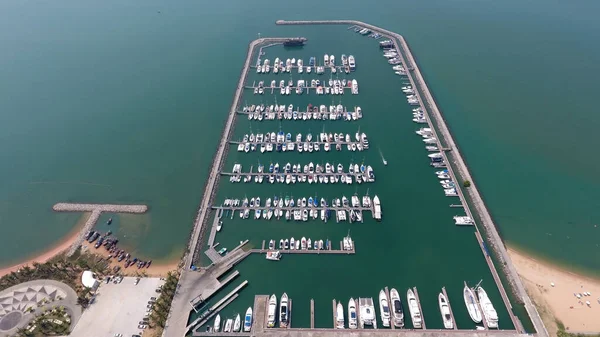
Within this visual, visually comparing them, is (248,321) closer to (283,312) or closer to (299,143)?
(283,312)

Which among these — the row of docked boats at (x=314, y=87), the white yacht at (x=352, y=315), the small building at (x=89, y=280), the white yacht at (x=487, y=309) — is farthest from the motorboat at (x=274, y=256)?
the row of docked boats at (x=314, y=87)

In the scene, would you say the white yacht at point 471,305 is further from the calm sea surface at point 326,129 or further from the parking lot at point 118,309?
the parking lot at point 118,309

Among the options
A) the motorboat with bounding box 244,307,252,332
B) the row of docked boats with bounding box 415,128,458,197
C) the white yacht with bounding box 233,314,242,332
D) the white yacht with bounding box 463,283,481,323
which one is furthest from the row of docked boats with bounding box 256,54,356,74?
the white yacht with bounding box 233,314,242,332

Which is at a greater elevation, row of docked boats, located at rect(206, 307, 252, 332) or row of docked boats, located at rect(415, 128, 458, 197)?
row of docked boats, located at rect(415, 128, 458, 197)

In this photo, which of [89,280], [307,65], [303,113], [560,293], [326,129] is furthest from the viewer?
[307,65]

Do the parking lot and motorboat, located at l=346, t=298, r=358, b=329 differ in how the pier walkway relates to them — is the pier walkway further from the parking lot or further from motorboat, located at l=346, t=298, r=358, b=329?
the parking lot

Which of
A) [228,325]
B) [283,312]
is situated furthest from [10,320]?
[283,312]
